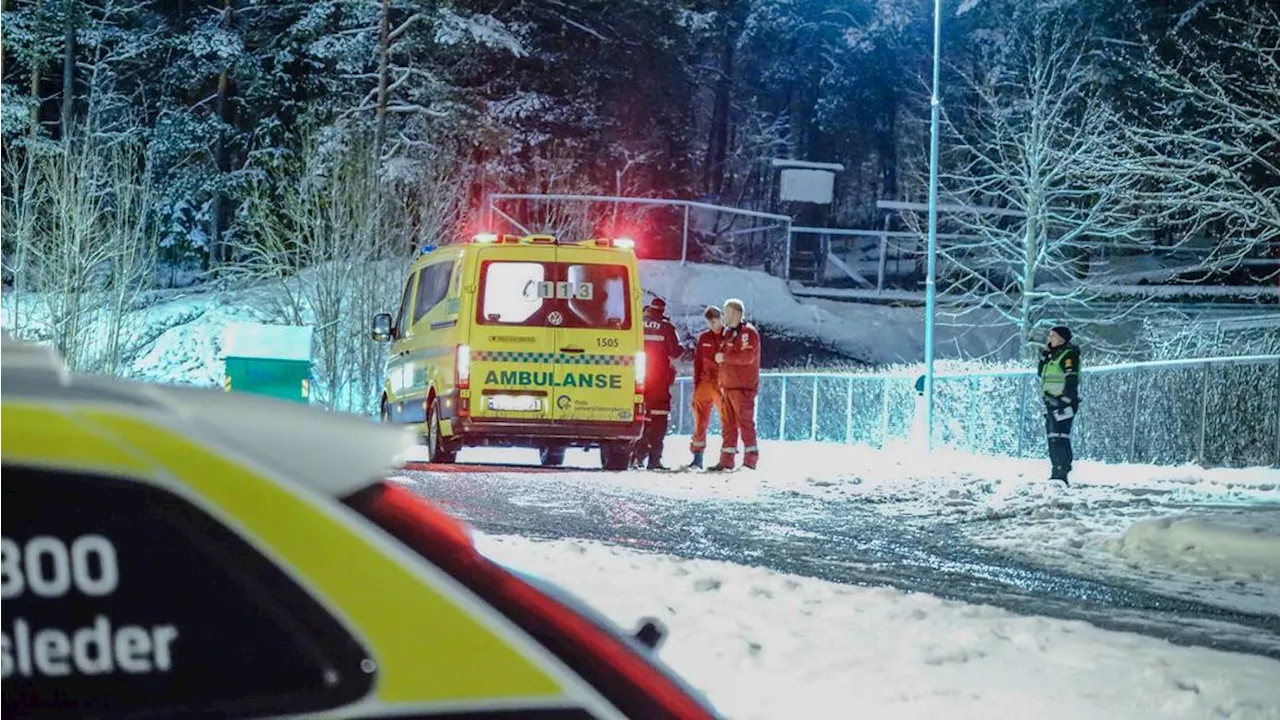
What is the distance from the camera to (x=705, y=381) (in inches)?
738

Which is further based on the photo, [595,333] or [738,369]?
[738,369]

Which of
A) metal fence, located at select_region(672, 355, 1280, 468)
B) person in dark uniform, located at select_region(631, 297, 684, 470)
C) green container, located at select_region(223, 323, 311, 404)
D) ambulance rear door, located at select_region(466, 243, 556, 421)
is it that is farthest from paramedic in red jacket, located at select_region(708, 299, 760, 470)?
metal fence, located at select_region(672, 355, 1280, 468)

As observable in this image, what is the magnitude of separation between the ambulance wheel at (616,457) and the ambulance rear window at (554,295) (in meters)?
1.81

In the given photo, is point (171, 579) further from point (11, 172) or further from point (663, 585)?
point (11, 172)

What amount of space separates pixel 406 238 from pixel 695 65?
75.4 feet

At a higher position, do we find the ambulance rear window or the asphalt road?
the ambulance rear window

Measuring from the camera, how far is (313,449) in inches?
82.4

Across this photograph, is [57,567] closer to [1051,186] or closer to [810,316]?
[1051,186]

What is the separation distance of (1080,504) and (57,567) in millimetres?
13458

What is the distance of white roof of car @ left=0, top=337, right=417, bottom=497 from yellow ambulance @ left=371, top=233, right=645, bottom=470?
1460cm

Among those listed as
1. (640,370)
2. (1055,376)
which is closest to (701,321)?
(640,370)

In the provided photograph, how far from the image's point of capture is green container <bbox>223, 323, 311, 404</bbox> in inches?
790

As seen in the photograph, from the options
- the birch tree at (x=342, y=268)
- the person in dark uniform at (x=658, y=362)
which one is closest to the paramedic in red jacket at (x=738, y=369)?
the person in dark uniform at (x=658, y=362)

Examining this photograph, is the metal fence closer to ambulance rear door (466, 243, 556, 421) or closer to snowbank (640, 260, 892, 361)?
ambulance rear door (466, 243, 556, 421)
